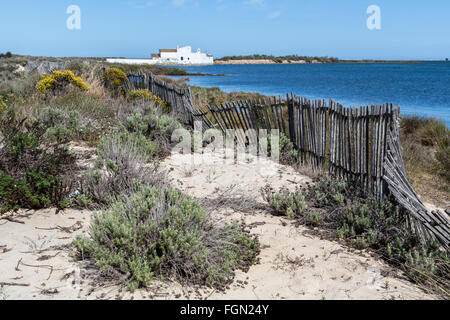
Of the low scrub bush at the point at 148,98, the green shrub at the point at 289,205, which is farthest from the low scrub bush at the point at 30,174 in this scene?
the low scrub bush at the point at 148,98

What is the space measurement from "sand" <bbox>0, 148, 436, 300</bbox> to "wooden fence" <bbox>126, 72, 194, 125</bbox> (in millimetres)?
5419

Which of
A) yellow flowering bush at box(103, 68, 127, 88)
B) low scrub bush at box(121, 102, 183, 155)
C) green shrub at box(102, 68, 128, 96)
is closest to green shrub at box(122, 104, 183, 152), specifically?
low scrub bush at box(121, 102, 183, 155)

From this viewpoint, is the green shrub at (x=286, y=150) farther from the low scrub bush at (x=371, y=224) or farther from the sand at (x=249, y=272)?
the sand at (x=249, y=272)

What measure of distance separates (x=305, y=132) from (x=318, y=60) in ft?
503

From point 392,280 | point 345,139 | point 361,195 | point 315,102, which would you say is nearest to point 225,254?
point 392,280

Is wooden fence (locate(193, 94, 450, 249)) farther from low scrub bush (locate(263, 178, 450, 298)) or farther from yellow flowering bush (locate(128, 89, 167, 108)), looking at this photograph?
yellow flowering bush (locate(128, 89, 167, 108))

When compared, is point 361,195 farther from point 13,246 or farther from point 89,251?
point 13,246

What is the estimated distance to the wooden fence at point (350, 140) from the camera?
150 inches

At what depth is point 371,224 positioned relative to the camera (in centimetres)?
402

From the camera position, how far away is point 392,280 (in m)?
3.15

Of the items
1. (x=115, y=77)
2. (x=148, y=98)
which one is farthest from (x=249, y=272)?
(x=115, y=77)

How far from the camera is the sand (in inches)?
110

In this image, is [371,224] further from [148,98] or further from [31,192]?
[148,98]

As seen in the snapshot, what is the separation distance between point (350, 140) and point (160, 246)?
3651 mm
